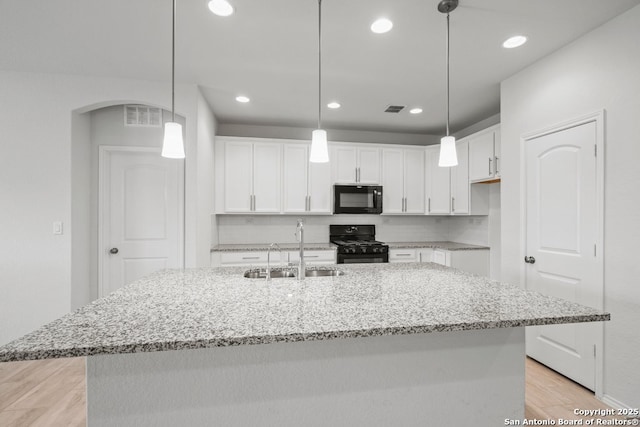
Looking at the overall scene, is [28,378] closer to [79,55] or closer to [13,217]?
[13,217]

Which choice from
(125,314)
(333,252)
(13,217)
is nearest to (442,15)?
(125,314)

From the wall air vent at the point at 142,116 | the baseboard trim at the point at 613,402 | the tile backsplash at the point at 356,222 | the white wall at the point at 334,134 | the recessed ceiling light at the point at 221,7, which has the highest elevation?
the recessed ceiling light at the point at 221,7

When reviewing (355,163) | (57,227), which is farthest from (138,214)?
(355,163)

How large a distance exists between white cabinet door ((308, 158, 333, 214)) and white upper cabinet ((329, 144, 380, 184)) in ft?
0.40

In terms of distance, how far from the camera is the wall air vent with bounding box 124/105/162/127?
124 inches

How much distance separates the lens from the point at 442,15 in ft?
6.26

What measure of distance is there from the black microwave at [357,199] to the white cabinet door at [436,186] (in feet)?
2.51

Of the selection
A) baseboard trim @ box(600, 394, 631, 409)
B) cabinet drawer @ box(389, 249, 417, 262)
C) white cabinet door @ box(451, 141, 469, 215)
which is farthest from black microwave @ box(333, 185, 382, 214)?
baseboard trim @ box(600, 394, 631, 409)

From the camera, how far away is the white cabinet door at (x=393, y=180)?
13.9 ft

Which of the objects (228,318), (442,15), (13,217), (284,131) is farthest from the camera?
(284,131)

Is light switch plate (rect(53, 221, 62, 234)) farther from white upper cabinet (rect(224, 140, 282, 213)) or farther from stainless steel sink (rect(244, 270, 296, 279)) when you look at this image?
stainless steel sink (rect(244, 270, 296, 279))

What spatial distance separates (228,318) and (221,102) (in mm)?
2876

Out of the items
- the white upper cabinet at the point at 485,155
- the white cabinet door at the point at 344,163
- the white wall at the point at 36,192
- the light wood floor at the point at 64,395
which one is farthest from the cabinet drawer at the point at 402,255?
the white wall at the point at 36,192

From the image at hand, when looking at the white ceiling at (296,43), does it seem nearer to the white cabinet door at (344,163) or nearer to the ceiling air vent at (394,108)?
the ceiling air vent at (394,108)
